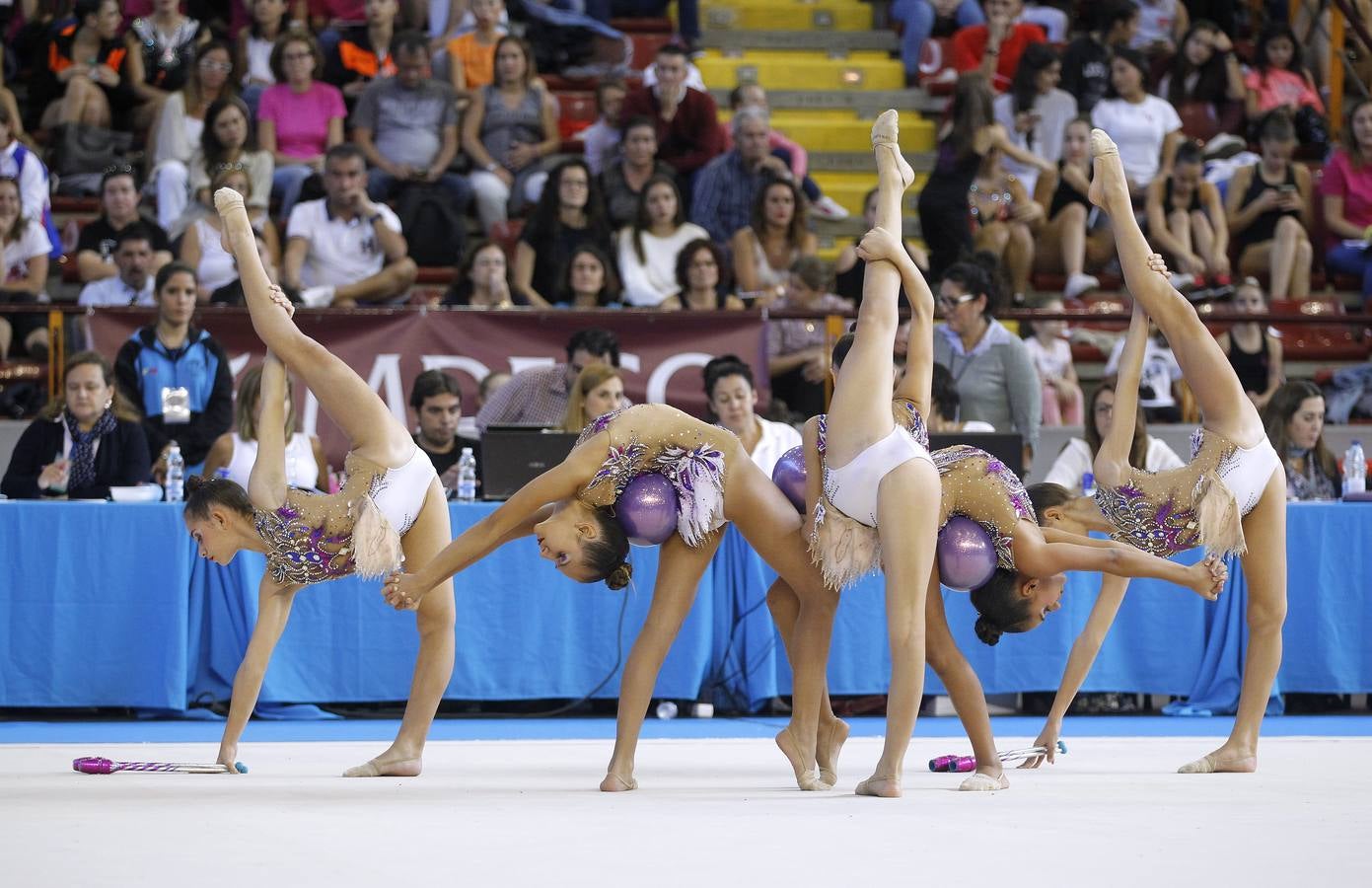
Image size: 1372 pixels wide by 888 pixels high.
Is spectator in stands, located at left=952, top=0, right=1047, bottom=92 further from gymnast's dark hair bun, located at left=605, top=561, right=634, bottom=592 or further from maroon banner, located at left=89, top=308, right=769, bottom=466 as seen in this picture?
gymnast's dark hair bun, located at left=605, top=561, right=634, bottom=592

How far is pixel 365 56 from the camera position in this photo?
36.5ft

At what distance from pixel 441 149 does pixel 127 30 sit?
2.39m

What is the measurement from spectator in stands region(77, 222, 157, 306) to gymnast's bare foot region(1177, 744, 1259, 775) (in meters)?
6.00

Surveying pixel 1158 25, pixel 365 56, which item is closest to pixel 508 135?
pixel 365 56

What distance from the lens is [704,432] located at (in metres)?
4.68

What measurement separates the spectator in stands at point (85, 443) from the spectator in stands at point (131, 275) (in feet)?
5.16

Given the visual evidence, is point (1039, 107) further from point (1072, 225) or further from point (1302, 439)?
point (1302, 439)

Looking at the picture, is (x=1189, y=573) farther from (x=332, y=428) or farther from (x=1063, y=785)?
(x=332, y=428)

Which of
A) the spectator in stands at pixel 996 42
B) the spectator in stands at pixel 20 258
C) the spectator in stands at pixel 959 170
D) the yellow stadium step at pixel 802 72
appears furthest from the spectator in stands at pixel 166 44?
the spectator in stands at pixel 996 42

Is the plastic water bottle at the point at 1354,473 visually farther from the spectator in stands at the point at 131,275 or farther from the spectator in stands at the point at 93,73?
the spectator in stands at the point at 93,73

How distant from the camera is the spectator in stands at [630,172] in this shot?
9.99 metres

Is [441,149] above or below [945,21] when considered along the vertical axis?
below

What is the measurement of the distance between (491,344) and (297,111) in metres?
2.86

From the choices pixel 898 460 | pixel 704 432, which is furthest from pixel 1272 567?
pixel 704 432
